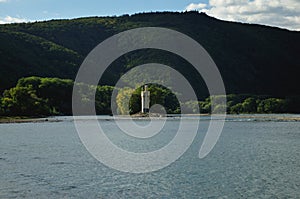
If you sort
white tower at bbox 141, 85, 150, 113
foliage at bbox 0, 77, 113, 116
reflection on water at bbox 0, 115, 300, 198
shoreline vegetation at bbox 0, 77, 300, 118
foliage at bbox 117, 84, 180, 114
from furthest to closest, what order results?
foliage at bbox 117, 84, 180, 114, white tower at bbox 141, 85, 150, 113, shoreline vegetation at bbox 0, 77, 300, 118, foliage at bbox 0, 77, 113, 116, reflection on water at bbox 0, 115, 300, 198

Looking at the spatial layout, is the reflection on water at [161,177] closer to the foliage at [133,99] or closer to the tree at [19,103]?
the tree at [19,103]

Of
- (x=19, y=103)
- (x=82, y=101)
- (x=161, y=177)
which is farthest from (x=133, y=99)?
(x=161, y=177)

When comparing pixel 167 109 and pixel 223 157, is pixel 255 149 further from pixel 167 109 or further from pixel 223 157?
pixel 167 109

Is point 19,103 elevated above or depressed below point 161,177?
above

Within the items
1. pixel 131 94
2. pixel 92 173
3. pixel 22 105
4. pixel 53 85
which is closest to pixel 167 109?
pixel 131 94

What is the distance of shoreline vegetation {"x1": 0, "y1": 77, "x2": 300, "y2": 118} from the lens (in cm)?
12512

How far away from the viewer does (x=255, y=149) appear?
157ft

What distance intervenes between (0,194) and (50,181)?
429 centimetres

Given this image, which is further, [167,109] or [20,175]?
[167,109]

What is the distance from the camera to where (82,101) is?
A: 178m

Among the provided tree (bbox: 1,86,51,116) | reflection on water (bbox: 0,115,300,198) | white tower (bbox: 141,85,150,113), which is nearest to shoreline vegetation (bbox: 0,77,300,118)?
tree (bbox: 1,86,51,116)

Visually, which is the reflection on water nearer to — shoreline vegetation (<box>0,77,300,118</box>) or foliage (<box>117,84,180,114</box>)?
shoreline vegetation (<box>0,77,300,118</box>)

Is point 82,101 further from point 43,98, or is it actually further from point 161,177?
point 161,177

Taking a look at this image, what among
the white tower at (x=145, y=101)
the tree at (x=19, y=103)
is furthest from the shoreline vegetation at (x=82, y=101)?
the white tower at (x=145, y=101)
